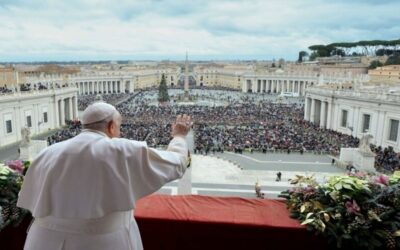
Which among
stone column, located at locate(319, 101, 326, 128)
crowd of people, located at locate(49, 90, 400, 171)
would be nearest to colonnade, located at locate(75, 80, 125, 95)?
crowd of people, located at locate(49, 90, 400, 171)

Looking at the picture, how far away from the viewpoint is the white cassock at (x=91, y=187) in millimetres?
1825

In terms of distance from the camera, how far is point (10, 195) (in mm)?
3115

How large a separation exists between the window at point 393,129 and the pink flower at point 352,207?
25743mm

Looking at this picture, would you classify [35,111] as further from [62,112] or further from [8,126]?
[62,112]

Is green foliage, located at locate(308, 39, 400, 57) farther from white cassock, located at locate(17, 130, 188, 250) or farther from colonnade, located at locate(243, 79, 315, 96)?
white cassock, located at locate(17, 130, 188, 250)

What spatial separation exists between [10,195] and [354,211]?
3.09m

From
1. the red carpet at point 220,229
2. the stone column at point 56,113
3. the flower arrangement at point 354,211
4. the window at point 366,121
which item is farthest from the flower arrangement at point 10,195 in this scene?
the stone column at point 56,113

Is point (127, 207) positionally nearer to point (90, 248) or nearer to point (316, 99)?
point (90, 248)

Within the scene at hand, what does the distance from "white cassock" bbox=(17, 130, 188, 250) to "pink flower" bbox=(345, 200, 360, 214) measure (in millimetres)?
1680

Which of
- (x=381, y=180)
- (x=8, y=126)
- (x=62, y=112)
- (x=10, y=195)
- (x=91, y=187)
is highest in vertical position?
(x=91, y=187)

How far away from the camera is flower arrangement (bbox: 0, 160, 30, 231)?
2.97 meters

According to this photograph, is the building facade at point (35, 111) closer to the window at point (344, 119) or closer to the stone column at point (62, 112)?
the stone column at point (62, 112)

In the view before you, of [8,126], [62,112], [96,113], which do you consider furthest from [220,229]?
[62,112]

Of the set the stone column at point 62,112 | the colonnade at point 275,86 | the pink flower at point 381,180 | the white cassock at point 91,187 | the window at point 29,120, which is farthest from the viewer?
the colonnade at point 275,86
